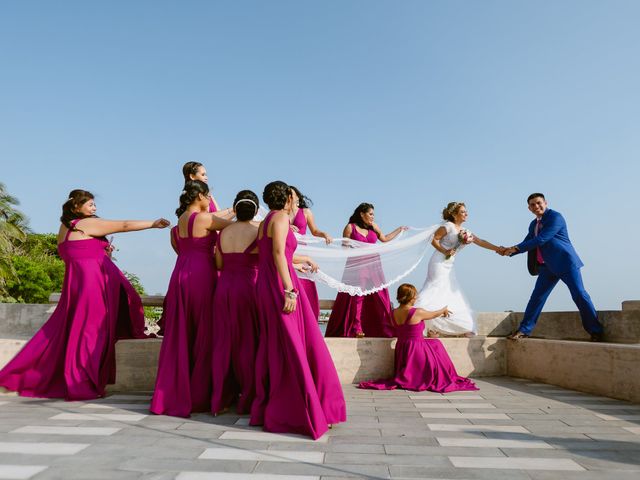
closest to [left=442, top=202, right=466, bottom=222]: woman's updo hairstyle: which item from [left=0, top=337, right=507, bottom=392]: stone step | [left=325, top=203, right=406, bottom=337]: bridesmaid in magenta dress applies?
[left=325, top=203, right=406, bottom=337]: bridesmaid in magenta dress

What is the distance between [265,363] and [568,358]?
4.56m

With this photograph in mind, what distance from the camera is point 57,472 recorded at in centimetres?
307

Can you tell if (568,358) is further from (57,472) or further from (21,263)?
(21,263)

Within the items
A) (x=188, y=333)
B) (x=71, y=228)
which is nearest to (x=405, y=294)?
(x=188, y=333)

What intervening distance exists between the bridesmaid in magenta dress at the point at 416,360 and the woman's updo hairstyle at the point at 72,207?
4164mm

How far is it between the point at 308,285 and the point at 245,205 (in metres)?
2.76

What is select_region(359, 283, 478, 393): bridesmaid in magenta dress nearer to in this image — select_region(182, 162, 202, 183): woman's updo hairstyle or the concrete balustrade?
the concrete balustrade

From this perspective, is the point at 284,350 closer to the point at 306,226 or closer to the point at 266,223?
the point at 266,223

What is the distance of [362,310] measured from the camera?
8734mm

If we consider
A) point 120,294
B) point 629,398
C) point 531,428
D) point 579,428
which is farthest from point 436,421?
point 120,294

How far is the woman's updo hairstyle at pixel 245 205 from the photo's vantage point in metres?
5.17

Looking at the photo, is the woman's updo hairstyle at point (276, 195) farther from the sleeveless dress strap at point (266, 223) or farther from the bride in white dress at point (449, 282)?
the bride in white dress at point (449, 282)

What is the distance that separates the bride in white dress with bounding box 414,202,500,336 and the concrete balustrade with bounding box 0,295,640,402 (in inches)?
11.6

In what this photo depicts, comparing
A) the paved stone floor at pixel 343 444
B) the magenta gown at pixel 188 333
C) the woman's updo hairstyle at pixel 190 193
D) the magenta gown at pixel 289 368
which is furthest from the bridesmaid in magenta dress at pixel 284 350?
the woman's updo hairstyle at pixel 190 193
